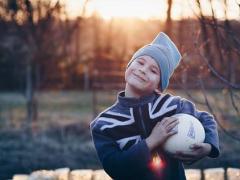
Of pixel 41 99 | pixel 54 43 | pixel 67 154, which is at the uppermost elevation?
pixel 54 43

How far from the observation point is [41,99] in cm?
1653

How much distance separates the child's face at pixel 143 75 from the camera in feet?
9.26

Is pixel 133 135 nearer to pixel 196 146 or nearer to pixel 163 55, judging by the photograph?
pixel 196 146

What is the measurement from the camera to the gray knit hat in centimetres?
290

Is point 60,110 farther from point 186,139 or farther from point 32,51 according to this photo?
point 186,139

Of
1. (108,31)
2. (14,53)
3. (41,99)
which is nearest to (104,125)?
(14,53)

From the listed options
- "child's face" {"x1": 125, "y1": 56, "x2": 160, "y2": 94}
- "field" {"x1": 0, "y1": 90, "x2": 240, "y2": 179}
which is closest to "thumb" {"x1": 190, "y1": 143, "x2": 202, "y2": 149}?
"child's face" {"x1": 125, "y1": 56, "x2": 160, "y2": 94}

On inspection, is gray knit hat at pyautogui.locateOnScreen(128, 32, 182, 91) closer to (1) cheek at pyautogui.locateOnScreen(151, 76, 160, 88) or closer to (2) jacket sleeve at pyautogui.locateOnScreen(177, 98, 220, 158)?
(1) cheek at pyautogui.locateOnScreen(151, 76, 160, 88)

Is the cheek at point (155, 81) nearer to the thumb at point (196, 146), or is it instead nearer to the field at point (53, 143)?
the thumb at point (196, 146)

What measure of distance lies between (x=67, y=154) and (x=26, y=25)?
3.14 meters

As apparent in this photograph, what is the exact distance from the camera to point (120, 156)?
2.75 meters

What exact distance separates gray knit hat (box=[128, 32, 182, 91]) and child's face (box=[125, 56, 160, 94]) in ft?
0.12

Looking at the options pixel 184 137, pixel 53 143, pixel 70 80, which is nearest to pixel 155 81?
pixel 184 137

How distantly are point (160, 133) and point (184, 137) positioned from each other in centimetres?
13
